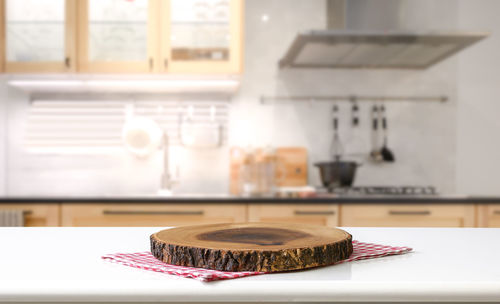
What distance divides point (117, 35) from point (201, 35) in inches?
19.6

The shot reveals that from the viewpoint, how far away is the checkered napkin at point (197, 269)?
2.08 ft

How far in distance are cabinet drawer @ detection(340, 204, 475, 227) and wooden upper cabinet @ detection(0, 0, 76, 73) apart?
5.93 ft

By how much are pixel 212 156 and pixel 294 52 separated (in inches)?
35.2

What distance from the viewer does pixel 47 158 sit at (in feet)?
10.0

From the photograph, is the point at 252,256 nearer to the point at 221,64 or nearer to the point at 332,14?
the point at 221,64

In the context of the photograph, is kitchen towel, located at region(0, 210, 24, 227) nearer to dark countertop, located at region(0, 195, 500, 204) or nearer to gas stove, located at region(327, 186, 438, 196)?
dark countertop, located at region(0, 195, 500, 204)

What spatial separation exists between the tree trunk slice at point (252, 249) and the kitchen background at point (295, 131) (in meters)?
2.25

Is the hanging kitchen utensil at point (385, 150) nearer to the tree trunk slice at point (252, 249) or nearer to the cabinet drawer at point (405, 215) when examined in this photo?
the cabinet drawer at point (405, 215)

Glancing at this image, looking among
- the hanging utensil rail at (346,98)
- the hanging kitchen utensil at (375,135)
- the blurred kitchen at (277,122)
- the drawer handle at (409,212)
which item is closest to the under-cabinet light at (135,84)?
the blurred kitchen at (277,122)

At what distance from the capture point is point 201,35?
2.70 m

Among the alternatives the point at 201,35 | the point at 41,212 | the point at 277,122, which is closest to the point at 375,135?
the point at 277,122

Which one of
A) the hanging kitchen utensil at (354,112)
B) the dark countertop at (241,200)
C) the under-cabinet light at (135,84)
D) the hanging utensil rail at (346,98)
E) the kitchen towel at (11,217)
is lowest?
the kitchen towel at (11,217)

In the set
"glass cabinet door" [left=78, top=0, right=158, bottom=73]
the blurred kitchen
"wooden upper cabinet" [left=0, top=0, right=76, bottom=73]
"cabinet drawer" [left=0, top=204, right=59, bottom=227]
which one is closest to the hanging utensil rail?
the blurred kitchen

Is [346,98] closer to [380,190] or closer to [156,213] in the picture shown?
[380,190]
